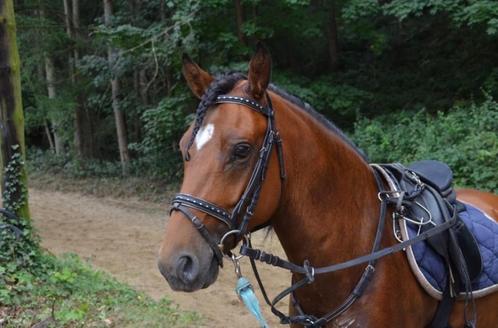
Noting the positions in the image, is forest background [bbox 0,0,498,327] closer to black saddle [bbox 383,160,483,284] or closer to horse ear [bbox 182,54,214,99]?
horse ear [bbox 182,54,214,99]

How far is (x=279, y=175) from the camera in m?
2.18

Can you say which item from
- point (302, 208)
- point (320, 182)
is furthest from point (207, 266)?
point (320, 182)

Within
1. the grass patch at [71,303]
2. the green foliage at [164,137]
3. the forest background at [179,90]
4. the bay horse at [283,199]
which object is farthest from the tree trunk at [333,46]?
the bay horse at [283,199]

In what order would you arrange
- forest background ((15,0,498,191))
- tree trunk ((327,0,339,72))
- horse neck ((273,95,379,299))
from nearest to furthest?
horse neck ((273,95,379,299)) → forest background ((15,0,498,191)) → tree trunk ((327,0,339,72))

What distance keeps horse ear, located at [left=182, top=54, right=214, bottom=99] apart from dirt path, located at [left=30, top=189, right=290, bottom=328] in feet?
5.15

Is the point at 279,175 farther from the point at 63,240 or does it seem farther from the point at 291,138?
the point at 63,240

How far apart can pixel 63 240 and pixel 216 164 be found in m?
8.36

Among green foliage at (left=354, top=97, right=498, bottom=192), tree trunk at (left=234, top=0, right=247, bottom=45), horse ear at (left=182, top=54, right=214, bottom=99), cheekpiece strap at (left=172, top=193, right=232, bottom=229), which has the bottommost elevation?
green foliage at (left=354, top=97, right=498, bottom=192)

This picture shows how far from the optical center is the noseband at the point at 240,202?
198cm

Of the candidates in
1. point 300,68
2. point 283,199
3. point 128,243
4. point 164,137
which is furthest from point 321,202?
point 300,68

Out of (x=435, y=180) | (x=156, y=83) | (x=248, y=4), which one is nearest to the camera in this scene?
(x=435, y=180)

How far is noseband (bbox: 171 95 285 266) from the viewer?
6.50 feet

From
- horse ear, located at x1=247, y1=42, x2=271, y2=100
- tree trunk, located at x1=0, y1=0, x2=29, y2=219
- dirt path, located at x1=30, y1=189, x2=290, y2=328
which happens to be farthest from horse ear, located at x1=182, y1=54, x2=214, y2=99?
tree trunk, located at x1=0, y1=0, x2=29, y2=219

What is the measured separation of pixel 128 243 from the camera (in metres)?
9.33
